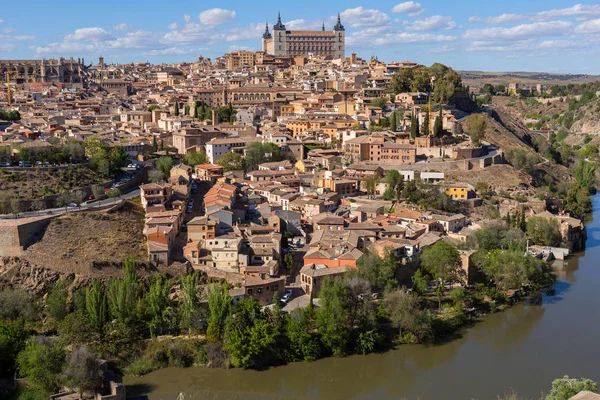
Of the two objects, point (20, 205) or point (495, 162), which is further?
point (495, 162)

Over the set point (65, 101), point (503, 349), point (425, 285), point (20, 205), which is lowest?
point (503, 349)

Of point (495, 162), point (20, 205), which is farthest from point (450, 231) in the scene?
point (20, 205)

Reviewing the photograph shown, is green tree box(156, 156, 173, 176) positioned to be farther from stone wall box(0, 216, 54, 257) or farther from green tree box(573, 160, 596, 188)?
green tree box(573, 160, 596, 188)

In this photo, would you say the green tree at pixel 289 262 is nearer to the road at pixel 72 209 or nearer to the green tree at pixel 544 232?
the road at pixel 72 209

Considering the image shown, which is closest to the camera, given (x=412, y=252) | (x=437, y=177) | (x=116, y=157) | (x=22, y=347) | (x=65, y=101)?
(x=22, y=347)

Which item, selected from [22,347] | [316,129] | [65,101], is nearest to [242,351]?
[22,347]

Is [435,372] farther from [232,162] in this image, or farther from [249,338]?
[232,162]

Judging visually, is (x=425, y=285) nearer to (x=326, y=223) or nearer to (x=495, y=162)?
(x=326, y=223)

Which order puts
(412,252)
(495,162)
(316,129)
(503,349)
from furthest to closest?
(316,129), (495,162), (412,252), (503,349)

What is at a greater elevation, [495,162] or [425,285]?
[495,162]
